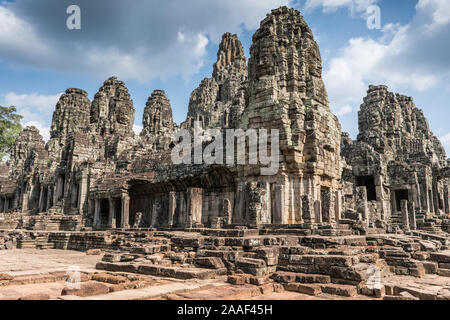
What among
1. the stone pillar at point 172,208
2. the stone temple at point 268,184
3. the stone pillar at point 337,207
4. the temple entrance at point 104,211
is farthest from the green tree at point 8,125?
the stone pillar at point 337,207

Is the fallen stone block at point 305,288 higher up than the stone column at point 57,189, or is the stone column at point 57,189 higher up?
the stone column at point 57,189

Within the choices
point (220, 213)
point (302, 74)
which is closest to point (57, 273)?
point (220, 213)

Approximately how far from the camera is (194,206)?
17641 millimetres

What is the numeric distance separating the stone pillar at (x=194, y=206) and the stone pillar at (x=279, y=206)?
183 inches

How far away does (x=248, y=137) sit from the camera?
15.7 m

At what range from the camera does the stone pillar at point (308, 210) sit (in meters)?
12.7

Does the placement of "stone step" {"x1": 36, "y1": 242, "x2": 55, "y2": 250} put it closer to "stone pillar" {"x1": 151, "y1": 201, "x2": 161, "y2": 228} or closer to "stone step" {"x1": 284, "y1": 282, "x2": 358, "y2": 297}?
"stone pillar" {"x1": 151, "y1": 201, "x2": 161, "y2": 228}

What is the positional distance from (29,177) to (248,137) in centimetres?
3561

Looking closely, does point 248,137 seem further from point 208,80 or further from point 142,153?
point 208,80

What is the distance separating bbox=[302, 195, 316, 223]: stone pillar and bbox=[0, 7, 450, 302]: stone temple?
38 mm

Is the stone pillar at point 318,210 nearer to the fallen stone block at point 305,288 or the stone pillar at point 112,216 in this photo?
the fallen stone block at point 305,288

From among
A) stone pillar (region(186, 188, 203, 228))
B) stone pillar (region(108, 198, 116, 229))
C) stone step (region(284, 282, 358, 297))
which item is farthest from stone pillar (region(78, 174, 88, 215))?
stone step (region(284, 282, 358, 297))
